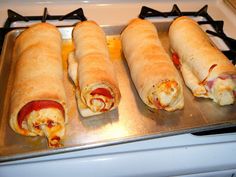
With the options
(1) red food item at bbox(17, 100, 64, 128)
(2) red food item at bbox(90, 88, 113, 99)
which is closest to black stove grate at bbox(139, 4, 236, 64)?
(2) red food item at bbox(90, 88, 113, 99)

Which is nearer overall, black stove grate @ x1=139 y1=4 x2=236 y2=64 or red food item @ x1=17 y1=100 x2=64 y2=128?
red food item @ x1=17 y1=100 x2=64 y2=128

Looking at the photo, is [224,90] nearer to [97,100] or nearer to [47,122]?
[97,100]

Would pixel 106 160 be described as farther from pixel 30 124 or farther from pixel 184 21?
pixel 184 21

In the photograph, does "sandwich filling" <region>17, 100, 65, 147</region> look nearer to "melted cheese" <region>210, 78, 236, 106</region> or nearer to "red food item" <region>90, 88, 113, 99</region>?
"red food item" <region>90, 88, 113, 99</region>

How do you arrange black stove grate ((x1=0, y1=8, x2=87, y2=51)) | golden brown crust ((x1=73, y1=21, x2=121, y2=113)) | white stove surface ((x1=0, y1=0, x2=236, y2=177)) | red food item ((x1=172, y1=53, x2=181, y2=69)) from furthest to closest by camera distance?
black stove grate ((x1=0, y1=8, x2=87, y2=51)) < red food item ((x1=172, y1=53, x2=181, y2=69)) < golden brown crust ((x1=73, y1=21, x2=121, y2=113)) < white stove surface ((x1=0, y1=0, x2=236, y2=177))

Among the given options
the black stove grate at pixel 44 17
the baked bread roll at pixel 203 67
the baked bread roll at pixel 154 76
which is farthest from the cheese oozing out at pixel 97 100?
the black stove grate at pixel 44 17

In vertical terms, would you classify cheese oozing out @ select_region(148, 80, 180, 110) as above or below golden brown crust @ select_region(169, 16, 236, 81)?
below

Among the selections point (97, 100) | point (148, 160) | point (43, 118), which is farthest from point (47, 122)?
point (148, 160)
